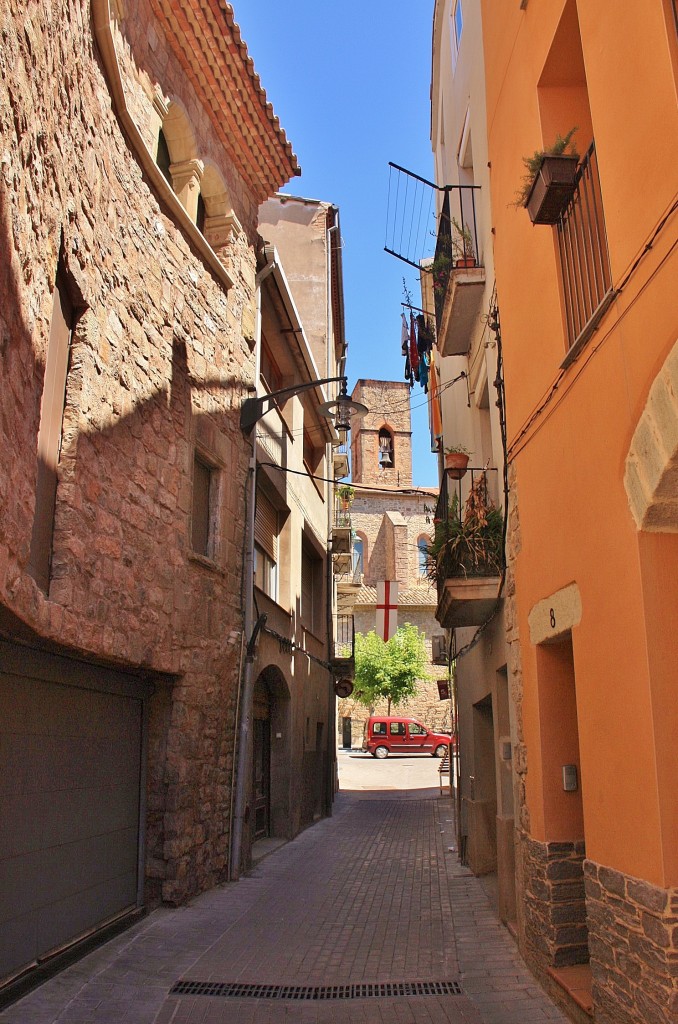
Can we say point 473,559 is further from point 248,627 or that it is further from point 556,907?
point 248,627

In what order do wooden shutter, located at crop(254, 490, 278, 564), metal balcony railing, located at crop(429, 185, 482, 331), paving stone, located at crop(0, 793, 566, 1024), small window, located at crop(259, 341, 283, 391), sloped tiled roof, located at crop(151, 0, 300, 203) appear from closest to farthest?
paving stone, located at crop(0, 793, 566, 1024)
metal balcony railing, located at crop(429, 185, 482, 331)
sloped tiled roof, located at crop(151, 0, 300, 203)
wooden shutter, located at crop(254, 490, 278, 564)
small window, located at crop(259, 341, 283, 391)

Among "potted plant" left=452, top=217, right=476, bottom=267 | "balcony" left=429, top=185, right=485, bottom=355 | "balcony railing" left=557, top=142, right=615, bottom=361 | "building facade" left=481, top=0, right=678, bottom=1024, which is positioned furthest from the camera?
"potted plant" left=452, top=217, right=476, bottom=267

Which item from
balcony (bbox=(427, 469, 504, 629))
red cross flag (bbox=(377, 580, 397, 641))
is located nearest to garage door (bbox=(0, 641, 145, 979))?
balcony (bbox=(427, 469, 504, 629))

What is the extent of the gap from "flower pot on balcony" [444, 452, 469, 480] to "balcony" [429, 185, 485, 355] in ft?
4.85

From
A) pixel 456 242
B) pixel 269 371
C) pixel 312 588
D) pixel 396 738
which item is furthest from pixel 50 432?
pixel 396 738

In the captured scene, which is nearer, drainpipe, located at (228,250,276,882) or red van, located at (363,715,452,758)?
drainpipe, located at (228,250,276,882)

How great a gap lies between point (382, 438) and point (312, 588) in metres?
32.9

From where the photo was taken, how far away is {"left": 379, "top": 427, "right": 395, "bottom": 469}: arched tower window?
4878 centimetres

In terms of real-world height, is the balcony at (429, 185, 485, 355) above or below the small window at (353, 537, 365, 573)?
below

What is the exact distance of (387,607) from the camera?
15.4 m

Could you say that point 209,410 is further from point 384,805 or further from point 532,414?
point 384,805

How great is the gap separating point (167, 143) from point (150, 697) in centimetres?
606

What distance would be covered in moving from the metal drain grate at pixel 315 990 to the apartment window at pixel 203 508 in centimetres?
421

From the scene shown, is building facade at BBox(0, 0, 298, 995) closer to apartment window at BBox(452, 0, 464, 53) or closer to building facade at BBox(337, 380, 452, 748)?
apartment window at BBox(452, 0, 464, 53)
